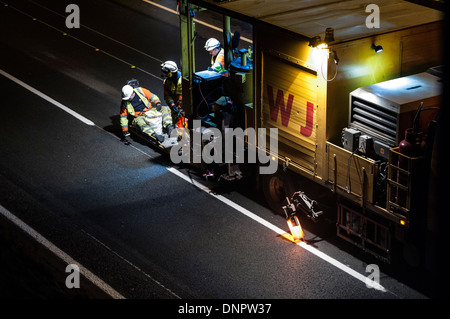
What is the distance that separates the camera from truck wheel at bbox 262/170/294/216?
40.7ft

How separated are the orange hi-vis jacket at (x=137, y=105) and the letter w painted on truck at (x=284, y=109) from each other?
14.6 feet

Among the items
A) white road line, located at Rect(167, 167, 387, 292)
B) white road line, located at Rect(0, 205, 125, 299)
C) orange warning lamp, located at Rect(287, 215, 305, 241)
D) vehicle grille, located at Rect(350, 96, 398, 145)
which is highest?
vehicle grille, located at Rect(350, 96, 398, 145)

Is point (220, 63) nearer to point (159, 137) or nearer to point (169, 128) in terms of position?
point (169, 128)

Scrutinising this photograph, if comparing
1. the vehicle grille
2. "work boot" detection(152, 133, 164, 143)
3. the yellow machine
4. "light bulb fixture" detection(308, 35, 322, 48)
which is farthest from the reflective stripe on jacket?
the vehicle grille

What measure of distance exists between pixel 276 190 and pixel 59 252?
387cm

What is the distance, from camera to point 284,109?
38.2ft

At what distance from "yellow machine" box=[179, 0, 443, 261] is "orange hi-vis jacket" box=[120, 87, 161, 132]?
3788 millimetres

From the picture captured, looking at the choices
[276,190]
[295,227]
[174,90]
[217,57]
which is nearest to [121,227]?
[276,190]

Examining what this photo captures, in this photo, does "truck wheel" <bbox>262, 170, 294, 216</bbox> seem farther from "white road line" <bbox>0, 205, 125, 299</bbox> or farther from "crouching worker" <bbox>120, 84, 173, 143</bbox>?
"white road line" <bbox>0, 205, 125, 299</bbox>

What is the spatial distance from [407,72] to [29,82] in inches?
449

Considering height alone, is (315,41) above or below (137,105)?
above

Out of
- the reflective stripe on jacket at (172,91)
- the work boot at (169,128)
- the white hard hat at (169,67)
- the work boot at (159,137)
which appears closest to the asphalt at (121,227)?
the work boot at (159,137)
